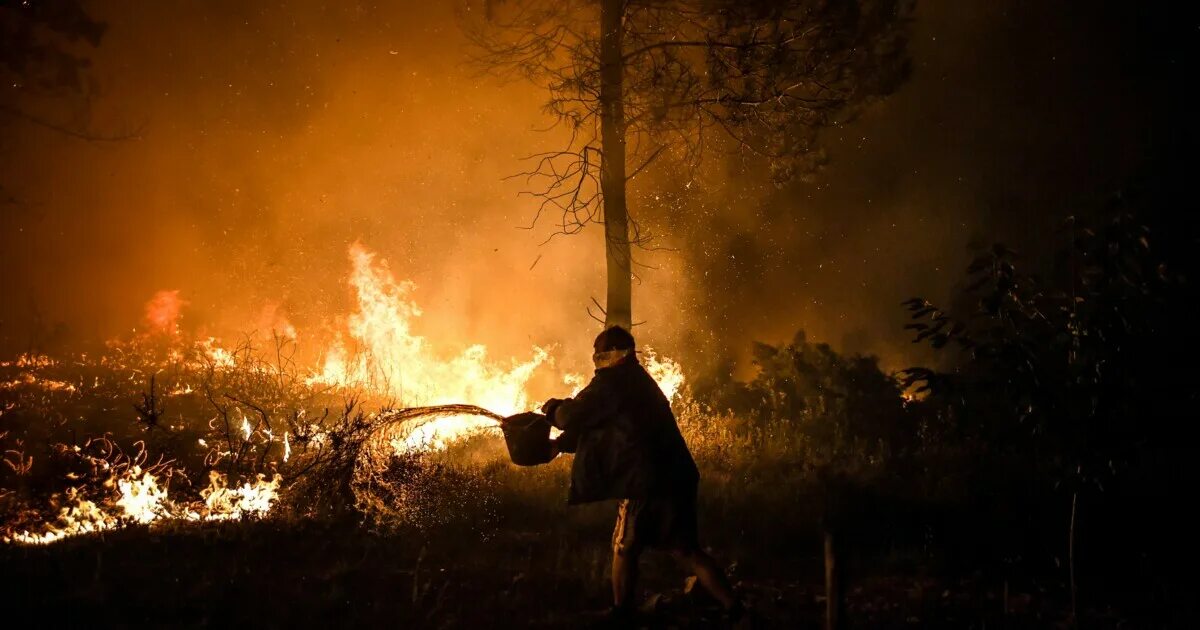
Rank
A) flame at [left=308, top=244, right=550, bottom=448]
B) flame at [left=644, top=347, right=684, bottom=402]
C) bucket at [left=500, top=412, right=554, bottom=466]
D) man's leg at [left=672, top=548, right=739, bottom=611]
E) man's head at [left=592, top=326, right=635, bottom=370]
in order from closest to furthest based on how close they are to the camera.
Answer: man's leg at [left=672, top=548, right=739, bottom=611] < man's head at [left=592, top=326, right=635, bottom=370] < bucket at [left=500, top=412, right=554, bottom=466] < flame at [left=644, top=347, right=684, bottom=402] < flame at [left=308, top=244, right=550, bottom=448]

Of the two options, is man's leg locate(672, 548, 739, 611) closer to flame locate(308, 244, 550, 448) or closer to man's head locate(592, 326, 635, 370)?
man's head locate(592, 326, 635, 370)

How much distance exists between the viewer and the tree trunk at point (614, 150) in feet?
29.5

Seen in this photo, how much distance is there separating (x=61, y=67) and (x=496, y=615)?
1403 cm

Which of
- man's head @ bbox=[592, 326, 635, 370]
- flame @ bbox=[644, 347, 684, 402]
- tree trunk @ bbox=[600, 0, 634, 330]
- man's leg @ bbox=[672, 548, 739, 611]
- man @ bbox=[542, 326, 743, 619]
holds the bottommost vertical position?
man's leg @ bbox=[672, 548, 739, 611]

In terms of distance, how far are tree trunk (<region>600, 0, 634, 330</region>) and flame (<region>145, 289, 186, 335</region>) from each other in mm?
15840

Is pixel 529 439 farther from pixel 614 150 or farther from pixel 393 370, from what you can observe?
pixel 393 370

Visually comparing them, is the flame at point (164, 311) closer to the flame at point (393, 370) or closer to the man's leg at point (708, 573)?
the flame at point (393, 370)

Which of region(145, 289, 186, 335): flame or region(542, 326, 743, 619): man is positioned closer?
region(542, 326, 743, 619): man

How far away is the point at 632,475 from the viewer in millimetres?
5012

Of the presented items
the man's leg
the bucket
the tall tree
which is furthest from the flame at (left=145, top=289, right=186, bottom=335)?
the man's leg

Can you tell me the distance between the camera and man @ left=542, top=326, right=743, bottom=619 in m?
5.03

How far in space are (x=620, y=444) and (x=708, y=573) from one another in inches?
38.7

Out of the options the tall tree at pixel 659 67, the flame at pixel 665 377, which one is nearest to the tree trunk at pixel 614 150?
the tall tree at pixel 659 67

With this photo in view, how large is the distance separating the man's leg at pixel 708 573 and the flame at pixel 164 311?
62.8 feet
